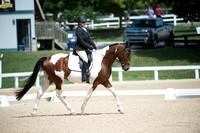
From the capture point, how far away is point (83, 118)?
392 inches

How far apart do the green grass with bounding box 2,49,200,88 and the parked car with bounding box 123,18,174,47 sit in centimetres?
78

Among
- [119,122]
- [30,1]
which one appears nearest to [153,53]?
[30,1]

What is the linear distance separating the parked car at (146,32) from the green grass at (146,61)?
0.78 metres

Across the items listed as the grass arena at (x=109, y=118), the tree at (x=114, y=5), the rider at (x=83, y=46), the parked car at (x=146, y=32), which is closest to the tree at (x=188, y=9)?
the parked car at (x=146, y=32)

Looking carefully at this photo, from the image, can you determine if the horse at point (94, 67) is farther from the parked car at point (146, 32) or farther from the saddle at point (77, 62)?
the parked car at point (146, 32)

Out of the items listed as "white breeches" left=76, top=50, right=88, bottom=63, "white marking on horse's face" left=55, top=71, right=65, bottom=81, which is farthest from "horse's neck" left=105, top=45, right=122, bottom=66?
"white marking on horse's face" left=55, top=71, right=65, bottom=81

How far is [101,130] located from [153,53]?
657 inches

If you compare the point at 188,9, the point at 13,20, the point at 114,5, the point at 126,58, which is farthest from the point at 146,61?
the point at 114,5

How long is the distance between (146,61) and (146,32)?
92.4 inches

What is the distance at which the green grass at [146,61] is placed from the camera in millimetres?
20750

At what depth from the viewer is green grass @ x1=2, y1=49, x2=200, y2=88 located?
Answer: 20750 mm

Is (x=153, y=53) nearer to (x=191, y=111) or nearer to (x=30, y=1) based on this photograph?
(x=30, y=1)

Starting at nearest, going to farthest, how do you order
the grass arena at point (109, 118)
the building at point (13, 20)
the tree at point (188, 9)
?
the grass arena at point (109, 118)
the tree at point (188, 9)
the building at point (13, 20)

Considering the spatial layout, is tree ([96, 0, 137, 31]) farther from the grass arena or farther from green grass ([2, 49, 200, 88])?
the grass arena
